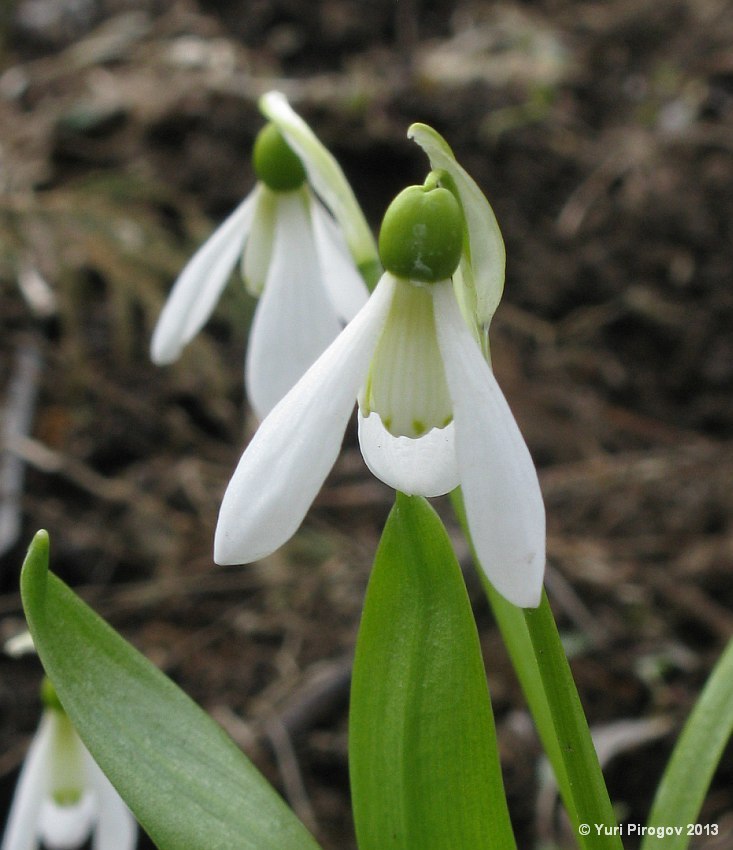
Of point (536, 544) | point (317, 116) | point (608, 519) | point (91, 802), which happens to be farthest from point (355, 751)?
point (317, 116)

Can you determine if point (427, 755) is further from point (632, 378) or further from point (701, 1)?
point (701, 1)

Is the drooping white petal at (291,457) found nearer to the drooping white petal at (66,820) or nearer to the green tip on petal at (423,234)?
the green tip on petal at (423,234)

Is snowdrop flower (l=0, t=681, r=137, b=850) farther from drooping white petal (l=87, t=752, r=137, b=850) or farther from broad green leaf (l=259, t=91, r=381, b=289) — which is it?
broad green leaf (l=259, t=91, r=381, b=289)

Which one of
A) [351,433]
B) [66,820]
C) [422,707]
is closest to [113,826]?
[66,820]

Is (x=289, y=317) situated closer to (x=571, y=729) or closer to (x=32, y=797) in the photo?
(x=571, y=729)

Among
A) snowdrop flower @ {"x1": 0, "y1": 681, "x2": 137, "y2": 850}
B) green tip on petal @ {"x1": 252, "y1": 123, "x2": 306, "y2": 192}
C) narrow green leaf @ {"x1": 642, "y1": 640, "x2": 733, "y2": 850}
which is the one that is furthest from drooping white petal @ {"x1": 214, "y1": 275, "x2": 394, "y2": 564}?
snowdrop flower @ {"x1": 0, "y1": 681, "x2": 137, "y2": 850}

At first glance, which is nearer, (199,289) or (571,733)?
(571,733)
